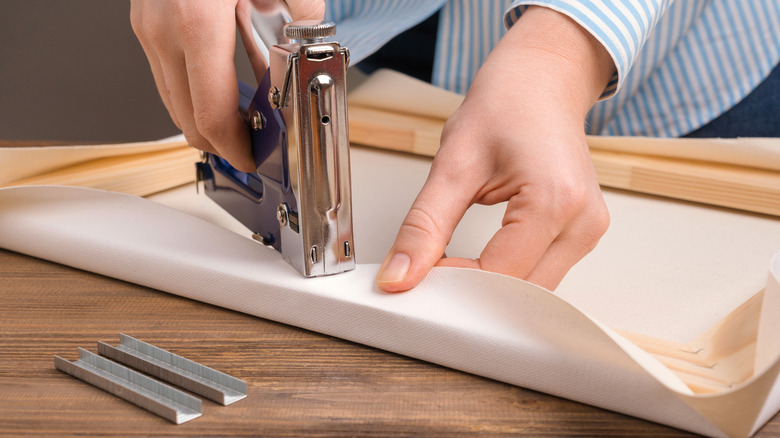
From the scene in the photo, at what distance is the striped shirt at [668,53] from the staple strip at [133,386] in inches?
25.1

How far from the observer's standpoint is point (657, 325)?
60 centimetres

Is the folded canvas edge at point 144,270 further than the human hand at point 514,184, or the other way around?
the human hand at point 514,184

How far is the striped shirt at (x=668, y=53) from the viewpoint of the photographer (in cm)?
99

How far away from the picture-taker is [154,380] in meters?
0.49

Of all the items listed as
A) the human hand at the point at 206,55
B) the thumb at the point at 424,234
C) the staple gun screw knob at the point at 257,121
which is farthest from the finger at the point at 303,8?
the thumb at the point at 424,234

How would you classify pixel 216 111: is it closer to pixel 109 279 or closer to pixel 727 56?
pixel 109 279

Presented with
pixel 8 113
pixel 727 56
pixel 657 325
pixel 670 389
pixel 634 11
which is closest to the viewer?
pixel 670 389

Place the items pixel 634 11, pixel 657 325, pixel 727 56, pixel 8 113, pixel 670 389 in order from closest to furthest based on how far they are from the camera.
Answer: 1. pixel 670 389
2. pixel 657 325
3. pixel 634 11
4. pixel 727 56
5. pixel 8 113

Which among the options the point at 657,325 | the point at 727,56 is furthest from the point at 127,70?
the point at 657,325

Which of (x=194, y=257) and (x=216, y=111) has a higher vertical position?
(x=216, y=111)

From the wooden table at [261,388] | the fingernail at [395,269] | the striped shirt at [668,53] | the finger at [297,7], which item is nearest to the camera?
the wooden table at [261,388]

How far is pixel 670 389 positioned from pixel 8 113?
1545 millimetres

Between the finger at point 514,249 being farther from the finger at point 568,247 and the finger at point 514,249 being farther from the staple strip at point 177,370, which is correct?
the staple strip at point 177,370

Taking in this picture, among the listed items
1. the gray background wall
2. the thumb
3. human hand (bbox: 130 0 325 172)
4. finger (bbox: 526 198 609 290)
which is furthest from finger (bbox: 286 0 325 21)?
the gray background wall
